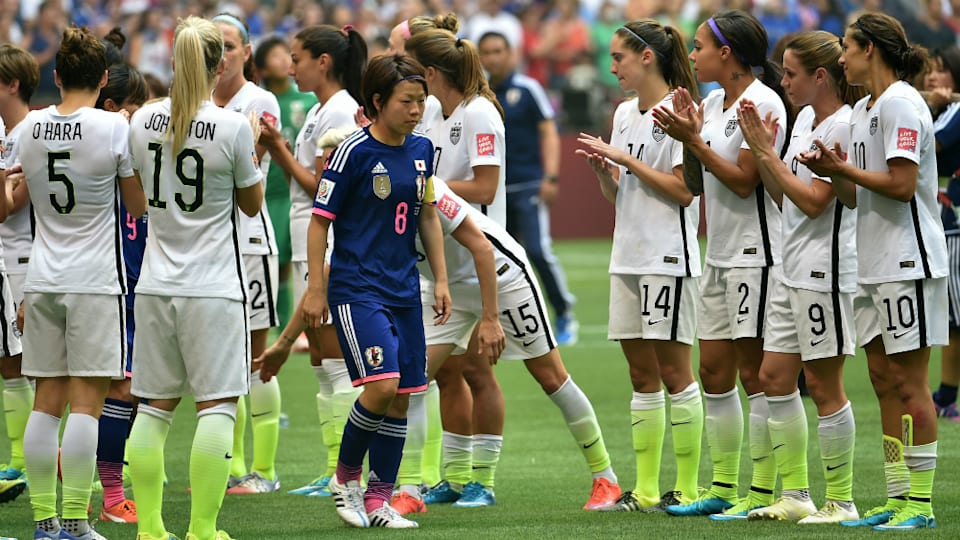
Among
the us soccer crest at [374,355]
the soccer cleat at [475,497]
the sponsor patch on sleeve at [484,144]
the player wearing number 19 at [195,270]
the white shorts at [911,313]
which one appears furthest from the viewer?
the soccer cleat at [475,497]

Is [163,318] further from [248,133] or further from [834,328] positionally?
[834,328]

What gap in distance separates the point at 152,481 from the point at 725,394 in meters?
2.70

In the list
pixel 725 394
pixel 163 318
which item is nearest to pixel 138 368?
pixel 163 318

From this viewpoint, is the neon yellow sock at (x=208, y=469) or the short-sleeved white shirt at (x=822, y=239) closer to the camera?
the neon yellow sock at (x=208, y=469)

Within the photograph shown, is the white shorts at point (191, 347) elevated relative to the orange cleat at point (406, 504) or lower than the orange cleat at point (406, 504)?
elevated

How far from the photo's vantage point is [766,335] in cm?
670

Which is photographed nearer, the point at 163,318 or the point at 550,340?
the point at 163,318

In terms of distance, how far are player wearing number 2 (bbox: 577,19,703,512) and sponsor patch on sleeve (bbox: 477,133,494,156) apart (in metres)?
0.53

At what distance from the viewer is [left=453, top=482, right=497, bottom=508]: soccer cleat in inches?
295

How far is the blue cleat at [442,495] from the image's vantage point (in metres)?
7.66

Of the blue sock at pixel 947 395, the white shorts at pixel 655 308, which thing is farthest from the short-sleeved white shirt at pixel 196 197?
the blue sock at pixel 947 395

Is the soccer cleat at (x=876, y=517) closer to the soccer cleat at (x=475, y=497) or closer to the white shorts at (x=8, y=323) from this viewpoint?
the soccer cleat at (x=475, y=497)

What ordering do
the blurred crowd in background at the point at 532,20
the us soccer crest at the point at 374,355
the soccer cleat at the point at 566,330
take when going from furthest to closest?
1. the blurred crowd in background at the point at 532,20
2. the soccer cleat at the point at 566,330
3. the us soccer crest at the point at 374,355

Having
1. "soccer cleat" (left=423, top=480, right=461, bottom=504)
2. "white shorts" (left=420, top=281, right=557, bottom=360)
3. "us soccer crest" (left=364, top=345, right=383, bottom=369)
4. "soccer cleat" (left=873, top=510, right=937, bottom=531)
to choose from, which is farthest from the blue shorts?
"soccer cleat" (left=873, top=510, right=937, bottom=531)
